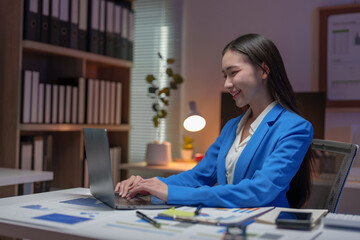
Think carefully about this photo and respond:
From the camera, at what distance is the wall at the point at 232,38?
307 cm

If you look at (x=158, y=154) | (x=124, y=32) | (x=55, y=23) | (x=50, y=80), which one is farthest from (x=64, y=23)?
(x=158, y=154)

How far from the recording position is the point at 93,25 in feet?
10.2

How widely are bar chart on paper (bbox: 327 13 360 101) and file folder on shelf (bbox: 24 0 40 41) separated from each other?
70.0 inches

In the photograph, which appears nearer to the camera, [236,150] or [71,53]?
[236,150]

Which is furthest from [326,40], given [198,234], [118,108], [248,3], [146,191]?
[198,234]

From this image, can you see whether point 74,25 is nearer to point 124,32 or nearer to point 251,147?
point 124,32

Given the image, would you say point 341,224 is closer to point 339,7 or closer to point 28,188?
point 28,188

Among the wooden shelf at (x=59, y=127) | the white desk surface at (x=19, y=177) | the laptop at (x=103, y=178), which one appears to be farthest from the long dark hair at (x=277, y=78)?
the wooden shelf at (x=59, y=127)

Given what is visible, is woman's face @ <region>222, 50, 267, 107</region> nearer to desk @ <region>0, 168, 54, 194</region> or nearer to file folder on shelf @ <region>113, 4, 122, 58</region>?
desk @ <region>0, 168, 54, 194</region>

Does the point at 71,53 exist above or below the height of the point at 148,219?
above

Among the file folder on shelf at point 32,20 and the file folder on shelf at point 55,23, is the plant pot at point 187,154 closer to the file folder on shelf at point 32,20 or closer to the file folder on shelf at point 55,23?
the file folder on shelf at point 55,23

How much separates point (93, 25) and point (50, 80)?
0.47 meters

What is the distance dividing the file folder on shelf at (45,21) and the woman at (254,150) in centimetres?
145

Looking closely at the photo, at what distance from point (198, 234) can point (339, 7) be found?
7.61 feet
